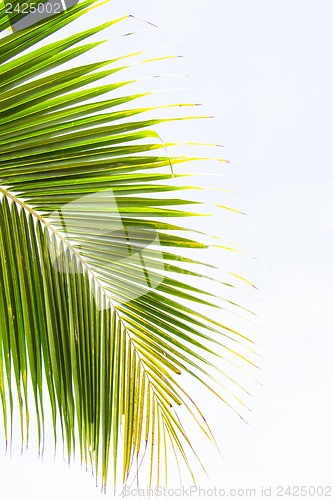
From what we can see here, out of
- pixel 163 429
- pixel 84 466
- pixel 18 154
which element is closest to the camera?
pixel 18 154

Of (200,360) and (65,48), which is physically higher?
(65,48)

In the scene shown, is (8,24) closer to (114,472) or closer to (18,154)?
(18,154)

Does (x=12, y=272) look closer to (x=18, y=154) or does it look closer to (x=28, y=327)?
(x=28, y=327)

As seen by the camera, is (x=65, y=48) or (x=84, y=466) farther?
(x=84, y=466)

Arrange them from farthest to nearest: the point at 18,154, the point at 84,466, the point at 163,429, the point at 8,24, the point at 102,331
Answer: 1. the point at 163,429
2. the point at 102,331
3. the point at 84,466
4. the point at 18,154
5. the point at 8,24

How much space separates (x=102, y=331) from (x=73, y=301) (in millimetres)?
135

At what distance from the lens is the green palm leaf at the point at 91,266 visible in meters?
1.07

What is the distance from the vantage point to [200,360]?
51.0 inches

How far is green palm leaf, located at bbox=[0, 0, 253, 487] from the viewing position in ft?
3.51

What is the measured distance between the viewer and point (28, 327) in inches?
46.2

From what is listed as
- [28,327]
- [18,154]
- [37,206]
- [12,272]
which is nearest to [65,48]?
[18,154]

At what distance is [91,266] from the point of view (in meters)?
1.33

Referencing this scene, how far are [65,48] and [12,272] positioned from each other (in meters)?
0.55

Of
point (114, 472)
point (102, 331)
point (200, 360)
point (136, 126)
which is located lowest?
point (114, 472)
